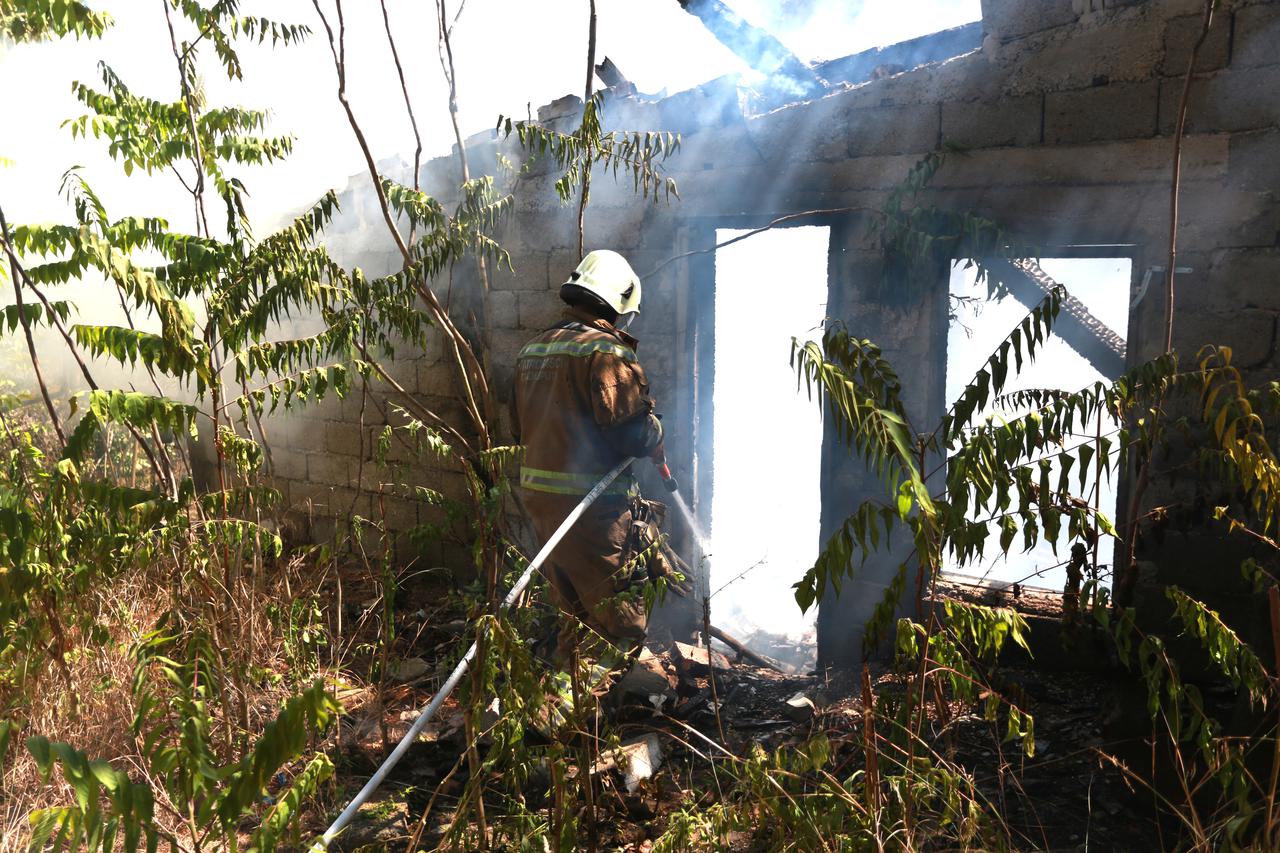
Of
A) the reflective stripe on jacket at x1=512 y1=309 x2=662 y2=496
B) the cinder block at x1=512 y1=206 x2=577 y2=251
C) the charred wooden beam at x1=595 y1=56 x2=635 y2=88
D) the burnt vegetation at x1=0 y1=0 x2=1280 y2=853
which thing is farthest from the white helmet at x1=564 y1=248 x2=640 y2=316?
the charred wooden beam at x1=595 y1=56 x2=635 y2=88

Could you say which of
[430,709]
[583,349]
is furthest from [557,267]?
[430,709]

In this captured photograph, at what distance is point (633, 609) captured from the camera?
4434mm

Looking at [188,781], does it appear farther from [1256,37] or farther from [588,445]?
[1256,37]

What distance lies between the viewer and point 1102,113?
384 centimetres

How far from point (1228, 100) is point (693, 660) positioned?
343 centimetres

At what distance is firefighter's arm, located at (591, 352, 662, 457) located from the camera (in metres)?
4.21

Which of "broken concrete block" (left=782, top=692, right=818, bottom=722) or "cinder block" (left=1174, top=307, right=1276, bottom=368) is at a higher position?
"cinder block" (left=1174, top=307, right=1276, bottom=368)

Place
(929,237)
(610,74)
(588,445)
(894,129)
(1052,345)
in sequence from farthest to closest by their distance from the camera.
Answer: (1052,345)
(610,74)
(588,445)
(894,129)
(929,237)

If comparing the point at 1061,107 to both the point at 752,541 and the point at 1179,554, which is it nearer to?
the point at 1179,554

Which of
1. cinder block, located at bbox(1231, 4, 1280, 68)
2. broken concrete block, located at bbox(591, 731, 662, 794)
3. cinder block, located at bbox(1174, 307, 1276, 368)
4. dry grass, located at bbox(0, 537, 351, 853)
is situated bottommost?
broken concrete block, located at bbox(591, 731, 662, 794)

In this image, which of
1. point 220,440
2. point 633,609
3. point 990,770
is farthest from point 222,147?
point 990,770

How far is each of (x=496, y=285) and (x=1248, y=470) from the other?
14.2 ft

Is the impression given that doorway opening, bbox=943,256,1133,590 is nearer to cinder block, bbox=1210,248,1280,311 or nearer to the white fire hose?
cinder block, bbox=1210,248,1280,311

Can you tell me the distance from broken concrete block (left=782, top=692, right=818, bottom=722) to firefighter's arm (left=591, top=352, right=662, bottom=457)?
1.40 m
